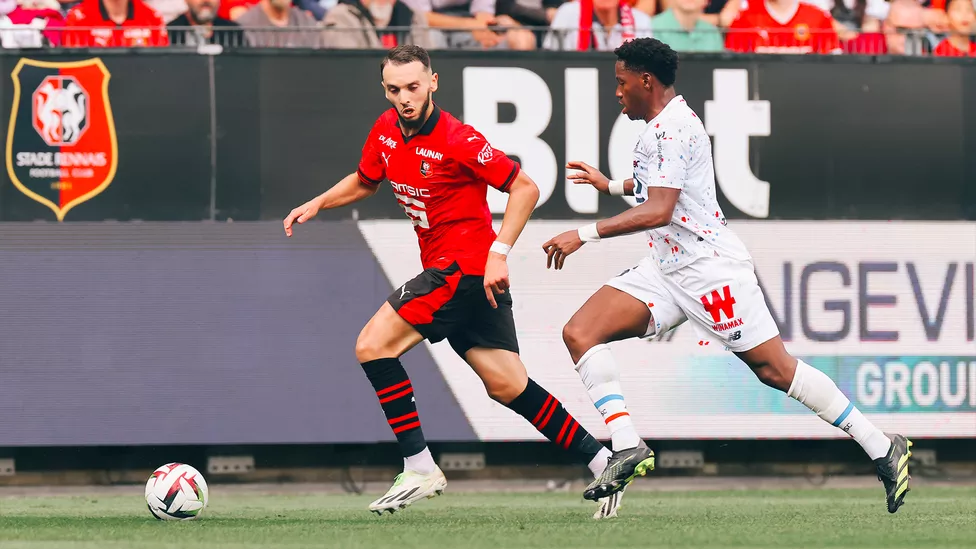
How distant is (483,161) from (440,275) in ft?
1.86

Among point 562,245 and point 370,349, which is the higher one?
point 562,245

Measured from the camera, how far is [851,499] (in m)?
9.29

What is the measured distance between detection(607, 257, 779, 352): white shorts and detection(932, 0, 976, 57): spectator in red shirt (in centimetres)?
460

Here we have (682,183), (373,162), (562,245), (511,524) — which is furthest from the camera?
(373,162)

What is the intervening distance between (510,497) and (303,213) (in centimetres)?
348

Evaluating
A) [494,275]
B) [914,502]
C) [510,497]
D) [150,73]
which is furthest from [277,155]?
[914,502]

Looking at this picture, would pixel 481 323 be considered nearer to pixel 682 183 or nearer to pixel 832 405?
pixel 682 183

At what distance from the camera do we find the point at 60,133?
981 cm

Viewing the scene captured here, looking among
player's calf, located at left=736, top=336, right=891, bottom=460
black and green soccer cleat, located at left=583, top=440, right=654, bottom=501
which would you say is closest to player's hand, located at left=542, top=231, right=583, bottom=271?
black and green soccer cleat, located at left=583, top=440, right=654, bottom=501

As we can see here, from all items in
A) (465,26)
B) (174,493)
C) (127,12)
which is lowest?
(174,493)

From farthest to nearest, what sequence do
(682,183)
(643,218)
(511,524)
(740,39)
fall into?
1. (740,39)
2. (511,524)
3. (682,183)
4. (643,218)

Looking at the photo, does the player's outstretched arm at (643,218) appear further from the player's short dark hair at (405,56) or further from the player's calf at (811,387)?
the player's short dark hair at (405,56)

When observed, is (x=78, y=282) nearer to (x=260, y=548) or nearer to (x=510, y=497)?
(x=510, y=497)

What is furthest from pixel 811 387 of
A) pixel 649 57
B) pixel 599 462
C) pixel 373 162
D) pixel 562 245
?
pixel 373 162
